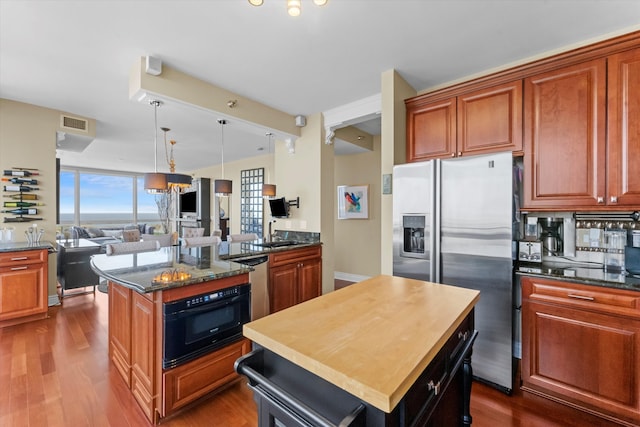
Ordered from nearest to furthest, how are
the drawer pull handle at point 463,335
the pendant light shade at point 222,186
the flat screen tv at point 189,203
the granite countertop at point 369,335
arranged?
1. the granite countertop at point 369,335
2. the drawer pull handle at point 463,335
3. the pendant light shade at point 222,186
4. the flat screen tv at point 189,203

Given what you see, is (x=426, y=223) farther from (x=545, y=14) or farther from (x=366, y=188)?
(x=366, y=188)

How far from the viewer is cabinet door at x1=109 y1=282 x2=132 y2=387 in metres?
1.96

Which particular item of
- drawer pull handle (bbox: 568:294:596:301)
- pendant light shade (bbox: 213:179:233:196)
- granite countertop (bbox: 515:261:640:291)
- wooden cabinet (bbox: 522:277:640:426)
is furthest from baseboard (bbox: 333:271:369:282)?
drawer pull handle (bbox: 568:294:596:301)

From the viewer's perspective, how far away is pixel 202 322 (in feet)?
5.98

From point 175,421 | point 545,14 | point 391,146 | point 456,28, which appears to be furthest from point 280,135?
point 175,421

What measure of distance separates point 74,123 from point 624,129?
6.10m

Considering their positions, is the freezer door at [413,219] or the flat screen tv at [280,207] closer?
the freezer door at [413,219]

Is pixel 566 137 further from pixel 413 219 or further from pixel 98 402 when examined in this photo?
pixel 98 402

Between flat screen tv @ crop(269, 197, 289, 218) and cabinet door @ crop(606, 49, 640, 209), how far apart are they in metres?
3.32

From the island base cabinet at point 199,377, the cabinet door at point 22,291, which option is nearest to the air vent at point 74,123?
the cabinet door at point 22,291

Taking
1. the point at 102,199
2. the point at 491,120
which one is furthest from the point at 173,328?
the point at 102,199

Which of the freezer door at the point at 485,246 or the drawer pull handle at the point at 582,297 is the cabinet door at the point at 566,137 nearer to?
the freezer door at the point at 485,246

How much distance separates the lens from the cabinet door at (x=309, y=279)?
3508 mm

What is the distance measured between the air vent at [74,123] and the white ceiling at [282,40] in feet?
1.68
